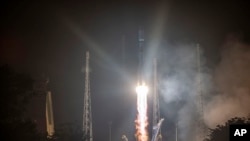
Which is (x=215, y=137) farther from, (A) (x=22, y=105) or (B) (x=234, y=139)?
(B) (x=234, y=139)

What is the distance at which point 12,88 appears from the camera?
3259cm

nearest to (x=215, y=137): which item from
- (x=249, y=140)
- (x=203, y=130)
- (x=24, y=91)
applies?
(x=203, y=130)

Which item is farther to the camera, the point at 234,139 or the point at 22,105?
the point at 22,105

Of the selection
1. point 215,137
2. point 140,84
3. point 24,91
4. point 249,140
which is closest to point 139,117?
point 140,84

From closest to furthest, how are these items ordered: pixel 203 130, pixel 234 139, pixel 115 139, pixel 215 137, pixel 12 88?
pixel 234 139 < pixel 12 88 < pixel 215 137 < pixel 203 130 < pixel 115 139

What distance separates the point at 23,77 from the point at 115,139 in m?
60.9

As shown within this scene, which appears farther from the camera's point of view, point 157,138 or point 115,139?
point 115,139

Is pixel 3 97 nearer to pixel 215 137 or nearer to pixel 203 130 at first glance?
pixel 215 137

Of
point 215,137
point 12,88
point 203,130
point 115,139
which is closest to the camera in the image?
point 12,88

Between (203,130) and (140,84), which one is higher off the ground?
(140,84)

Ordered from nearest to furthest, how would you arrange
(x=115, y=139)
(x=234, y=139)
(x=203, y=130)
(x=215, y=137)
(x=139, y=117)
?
1. (x=234, y=139)
2. (x=139, y=117)
3. (x=215, y=137)
4. (x=203, y=130)
5. (x=115, y=139)

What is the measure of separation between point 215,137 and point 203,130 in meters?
6.86

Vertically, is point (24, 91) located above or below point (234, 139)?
above

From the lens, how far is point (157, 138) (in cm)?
7869
